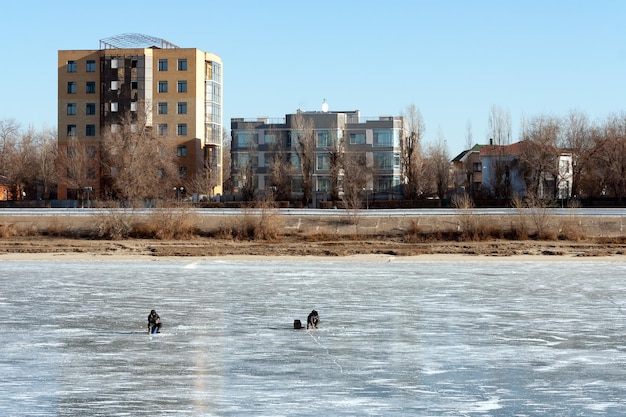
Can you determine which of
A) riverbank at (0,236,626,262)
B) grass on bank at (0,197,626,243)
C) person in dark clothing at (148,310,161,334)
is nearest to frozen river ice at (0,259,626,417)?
person in dark clothing at (148,310,161,334)

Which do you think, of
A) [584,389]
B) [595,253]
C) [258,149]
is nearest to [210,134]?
[258,149]

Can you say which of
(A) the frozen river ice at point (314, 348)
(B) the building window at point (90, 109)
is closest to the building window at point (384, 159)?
(B) the building window at point (90, 109)

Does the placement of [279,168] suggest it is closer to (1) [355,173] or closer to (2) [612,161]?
(1) [355,173]

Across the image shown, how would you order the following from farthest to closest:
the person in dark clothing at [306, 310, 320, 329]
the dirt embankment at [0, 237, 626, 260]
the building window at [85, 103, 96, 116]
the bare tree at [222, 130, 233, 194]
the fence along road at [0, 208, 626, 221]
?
the bare tree at [222, 130, 233, 194]
the building window at [85, 103, 96, 116]
the fence along road at [0, 208, 626, 221]
the dirt embankment at [0, 237, 626, 260]
the person in dark clothing at [306, 310, 320, 329]

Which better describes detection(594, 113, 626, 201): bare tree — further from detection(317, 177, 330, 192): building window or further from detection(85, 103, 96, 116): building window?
detection(85, 103, 96, 116): building window

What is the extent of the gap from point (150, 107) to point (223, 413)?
302 feet

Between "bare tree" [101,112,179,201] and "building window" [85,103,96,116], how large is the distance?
3.78 m

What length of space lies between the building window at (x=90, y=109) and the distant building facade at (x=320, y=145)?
52.2 feet

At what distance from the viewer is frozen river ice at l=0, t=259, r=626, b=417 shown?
14.2 meters

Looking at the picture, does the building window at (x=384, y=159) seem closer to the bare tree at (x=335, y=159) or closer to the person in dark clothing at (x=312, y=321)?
the bare tree at (x=335, y=159)

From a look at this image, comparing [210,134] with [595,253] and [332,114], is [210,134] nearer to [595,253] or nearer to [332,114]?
[332,114]

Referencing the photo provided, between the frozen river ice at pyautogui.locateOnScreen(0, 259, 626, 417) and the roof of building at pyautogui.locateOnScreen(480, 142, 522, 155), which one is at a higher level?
the roof of building at pyautogui.locateOnScreen(480, 142, 522, 155)

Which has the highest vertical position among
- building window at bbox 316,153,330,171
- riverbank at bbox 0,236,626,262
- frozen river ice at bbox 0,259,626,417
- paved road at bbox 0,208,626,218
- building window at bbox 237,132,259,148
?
building window at bbox 237,132,259,148

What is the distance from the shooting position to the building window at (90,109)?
10544 cm
